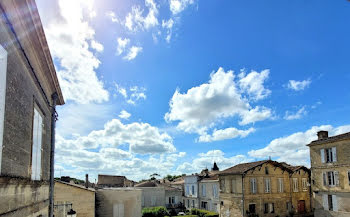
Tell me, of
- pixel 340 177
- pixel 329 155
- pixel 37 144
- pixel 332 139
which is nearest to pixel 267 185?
pixel 329 155

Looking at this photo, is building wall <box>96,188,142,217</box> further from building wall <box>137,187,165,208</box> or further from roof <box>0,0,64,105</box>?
building wall <box>137,187,165,208</box>

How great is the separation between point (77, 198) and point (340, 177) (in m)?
A: 24.1

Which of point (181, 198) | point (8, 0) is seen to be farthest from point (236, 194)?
point (8, 0)

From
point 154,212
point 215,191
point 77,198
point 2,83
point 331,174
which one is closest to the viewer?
point 2,83

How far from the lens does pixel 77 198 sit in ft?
60.2

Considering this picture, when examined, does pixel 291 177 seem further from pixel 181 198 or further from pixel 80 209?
pixel 80 209

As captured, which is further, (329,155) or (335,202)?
(329,155)

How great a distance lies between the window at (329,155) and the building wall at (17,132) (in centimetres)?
2821

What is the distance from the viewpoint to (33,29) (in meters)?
5.62

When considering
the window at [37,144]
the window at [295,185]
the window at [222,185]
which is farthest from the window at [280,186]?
the window at [37,144]

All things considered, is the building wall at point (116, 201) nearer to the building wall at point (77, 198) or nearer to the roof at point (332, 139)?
the building wall at point (77, 198)

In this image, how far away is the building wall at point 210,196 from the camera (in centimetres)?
3700

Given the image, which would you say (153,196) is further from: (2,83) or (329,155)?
(2,83)

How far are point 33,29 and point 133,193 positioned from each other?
58.8 feet
